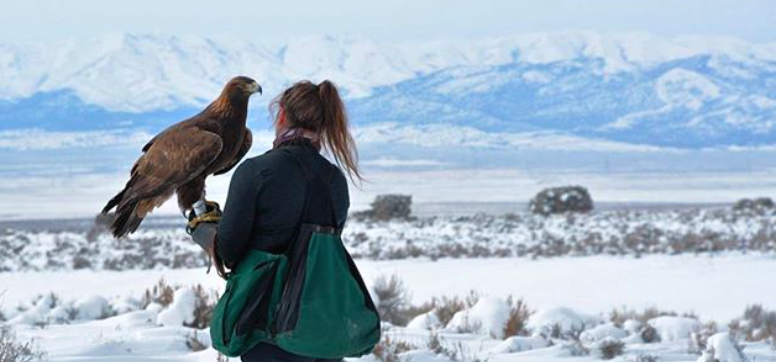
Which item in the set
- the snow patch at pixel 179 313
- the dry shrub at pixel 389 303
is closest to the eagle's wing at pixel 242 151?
the snow patch at pixel 179 313

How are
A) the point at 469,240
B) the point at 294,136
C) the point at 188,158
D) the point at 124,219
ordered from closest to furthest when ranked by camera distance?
1. the point at 294,136
2. the point at 188,158
3. the point at 124,219
4. the point at 469,240

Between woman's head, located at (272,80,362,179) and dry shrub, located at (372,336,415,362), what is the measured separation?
3.76m

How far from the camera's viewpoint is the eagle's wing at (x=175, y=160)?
5.36 m

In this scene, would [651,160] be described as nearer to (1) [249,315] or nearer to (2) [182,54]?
(2) [182,54]

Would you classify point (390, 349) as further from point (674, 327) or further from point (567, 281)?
point (567, 281)

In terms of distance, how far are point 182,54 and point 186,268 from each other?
165078mm

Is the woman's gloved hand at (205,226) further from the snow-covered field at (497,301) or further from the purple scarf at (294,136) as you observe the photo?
the snow-covered field at (497,301)

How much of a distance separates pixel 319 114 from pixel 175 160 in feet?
3.43

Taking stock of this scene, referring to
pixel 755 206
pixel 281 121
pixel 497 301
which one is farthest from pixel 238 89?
pixel 755 206

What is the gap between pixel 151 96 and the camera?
156875 millimetres

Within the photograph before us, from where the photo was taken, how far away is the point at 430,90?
181 metres

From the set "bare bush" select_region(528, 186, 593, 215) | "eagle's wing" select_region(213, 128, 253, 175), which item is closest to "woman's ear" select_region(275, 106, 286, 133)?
"eagle's wing" select_region(213, 128, 253, 175)

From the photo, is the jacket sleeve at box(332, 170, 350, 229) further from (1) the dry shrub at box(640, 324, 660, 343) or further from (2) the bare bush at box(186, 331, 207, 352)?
(1) the dry shrub at box(640, 324, 660, 343)

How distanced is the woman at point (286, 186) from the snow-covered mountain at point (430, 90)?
134684 mm
